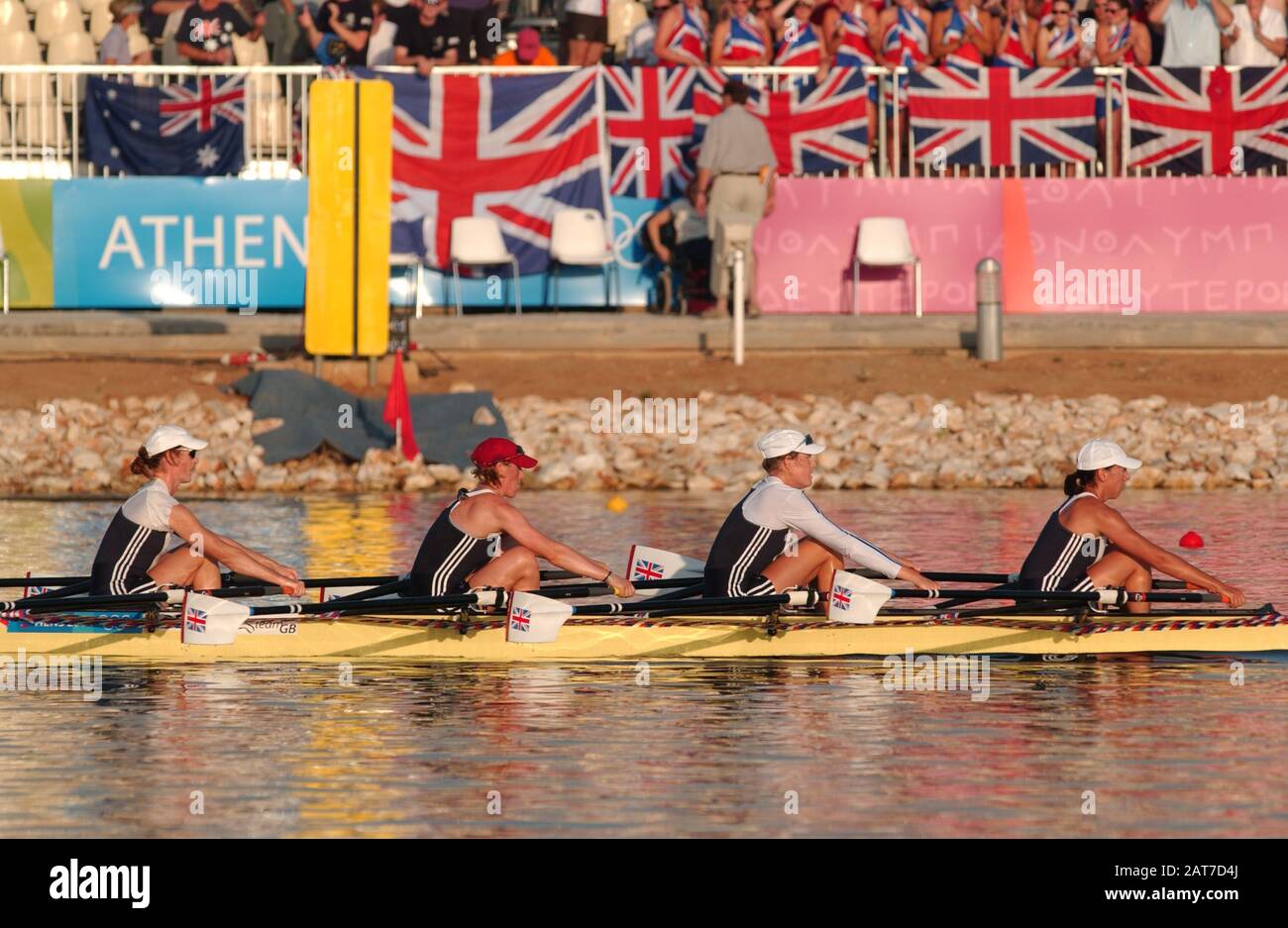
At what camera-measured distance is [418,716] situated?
1305 centimetres

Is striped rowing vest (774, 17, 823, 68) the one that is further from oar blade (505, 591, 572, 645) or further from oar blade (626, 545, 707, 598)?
oar blade (505, 591, 572, 645)

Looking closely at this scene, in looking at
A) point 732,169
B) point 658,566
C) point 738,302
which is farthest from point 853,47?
point 658,566

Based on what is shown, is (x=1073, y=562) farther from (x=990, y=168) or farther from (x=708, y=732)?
(x=990, y=168)

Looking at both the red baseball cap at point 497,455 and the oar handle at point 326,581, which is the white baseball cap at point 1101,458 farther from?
the oar handle at point 326,581

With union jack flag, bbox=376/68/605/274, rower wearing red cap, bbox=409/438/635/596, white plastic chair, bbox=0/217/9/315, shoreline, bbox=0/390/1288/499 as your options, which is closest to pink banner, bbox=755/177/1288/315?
union jack flag, bbox=376/68/605/274

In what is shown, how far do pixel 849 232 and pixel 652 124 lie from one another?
2.47m

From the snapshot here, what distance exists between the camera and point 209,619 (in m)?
14.3

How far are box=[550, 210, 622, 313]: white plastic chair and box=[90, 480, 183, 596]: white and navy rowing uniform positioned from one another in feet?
44.0

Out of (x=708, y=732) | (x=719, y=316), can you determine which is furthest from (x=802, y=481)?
(x=719, y=316)

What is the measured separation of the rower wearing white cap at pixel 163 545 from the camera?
14500 mm

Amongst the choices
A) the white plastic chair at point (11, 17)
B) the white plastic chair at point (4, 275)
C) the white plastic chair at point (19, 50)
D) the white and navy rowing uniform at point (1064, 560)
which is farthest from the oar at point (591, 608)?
the white plastic chair at point (11, 17)

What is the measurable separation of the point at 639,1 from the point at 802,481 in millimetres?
15986

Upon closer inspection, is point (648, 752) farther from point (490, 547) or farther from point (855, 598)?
point (490, 547)

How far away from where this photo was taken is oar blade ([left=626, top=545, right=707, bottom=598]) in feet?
51.6
